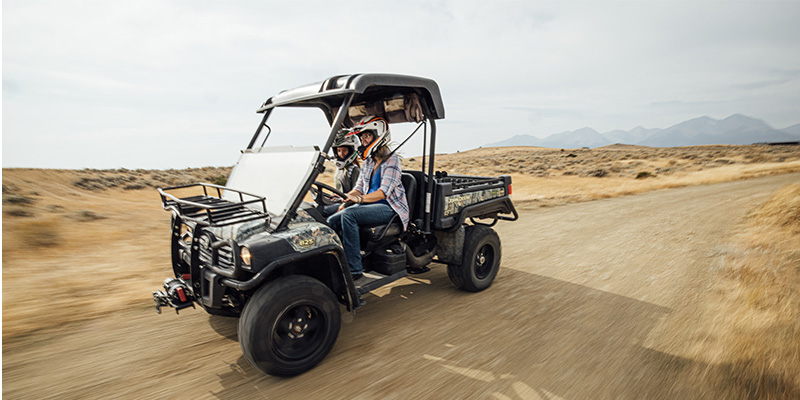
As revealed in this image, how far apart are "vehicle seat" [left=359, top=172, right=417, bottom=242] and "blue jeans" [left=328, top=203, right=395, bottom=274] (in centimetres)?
7

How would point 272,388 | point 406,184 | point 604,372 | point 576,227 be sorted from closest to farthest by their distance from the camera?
point 272,388 < point 604,372 < point 406,184 < point 576,227

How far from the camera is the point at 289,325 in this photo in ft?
10.8

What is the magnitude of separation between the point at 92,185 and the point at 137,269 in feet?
42.2

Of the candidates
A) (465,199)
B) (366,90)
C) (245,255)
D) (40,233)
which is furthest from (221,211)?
(40,233)

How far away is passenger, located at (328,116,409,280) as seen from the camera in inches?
155

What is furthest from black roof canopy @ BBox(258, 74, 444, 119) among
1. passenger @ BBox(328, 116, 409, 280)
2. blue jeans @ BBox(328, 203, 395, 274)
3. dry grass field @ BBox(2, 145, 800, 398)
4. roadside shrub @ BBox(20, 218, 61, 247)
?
roadside shrub @ BBox(20, 218, 61, 247)

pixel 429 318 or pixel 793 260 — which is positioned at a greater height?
pixel 793 260

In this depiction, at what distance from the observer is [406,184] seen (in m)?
4.83

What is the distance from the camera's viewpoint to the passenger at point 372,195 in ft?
12.9

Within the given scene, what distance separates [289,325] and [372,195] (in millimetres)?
1531

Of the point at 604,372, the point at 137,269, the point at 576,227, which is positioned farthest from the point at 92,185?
the point at 604,372

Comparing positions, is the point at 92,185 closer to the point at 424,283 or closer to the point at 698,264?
the point at 424,283

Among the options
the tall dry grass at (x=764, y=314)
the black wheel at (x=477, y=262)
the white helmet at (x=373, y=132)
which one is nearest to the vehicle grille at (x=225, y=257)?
the white helmet at (x=373, y=132)

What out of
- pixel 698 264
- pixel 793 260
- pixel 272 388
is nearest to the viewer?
pixel 272 388
